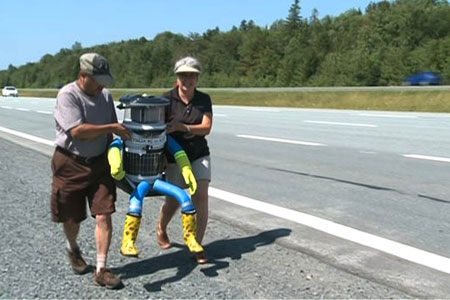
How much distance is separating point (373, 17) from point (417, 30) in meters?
11.1

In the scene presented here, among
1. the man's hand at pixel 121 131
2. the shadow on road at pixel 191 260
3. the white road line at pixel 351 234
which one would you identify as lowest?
the shadow on road at pixel 191 260

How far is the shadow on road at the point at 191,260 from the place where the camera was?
4242 mm

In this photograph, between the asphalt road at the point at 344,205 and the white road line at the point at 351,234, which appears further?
the white road line at the point at 351,234

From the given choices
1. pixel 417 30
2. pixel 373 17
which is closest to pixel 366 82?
pixel 417 30

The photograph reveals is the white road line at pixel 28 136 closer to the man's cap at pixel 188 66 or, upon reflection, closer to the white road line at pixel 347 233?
the white road line at pixel 347 233

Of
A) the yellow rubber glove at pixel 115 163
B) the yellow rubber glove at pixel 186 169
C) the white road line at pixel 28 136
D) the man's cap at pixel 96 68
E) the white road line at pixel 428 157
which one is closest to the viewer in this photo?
the man's cap at pixel 96 68

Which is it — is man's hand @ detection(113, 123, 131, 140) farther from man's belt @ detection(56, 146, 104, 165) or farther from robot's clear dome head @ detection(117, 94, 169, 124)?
man's belt @ detection(56, 146, 104, 165)

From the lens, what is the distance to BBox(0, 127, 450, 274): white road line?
4574 mm

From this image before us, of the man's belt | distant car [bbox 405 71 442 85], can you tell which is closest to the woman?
the man's belt

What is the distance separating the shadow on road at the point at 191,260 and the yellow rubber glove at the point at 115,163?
739 mm

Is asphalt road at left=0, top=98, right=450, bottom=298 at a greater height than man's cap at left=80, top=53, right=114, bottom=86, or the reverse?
man's cap at left=80, top=53, right=114, bottom=86

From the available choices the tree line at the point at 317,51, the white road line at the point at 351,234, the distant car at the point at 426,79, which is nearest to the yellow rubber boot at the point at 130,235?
the white road line at the point at 351,234

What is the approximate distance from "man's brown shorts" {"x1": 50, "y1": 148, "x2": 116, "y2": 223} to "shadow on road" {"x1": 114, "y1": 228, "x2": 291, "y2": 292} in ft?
1.78

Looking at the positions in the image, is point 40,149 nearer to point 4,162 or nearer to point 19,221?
point 4,162
